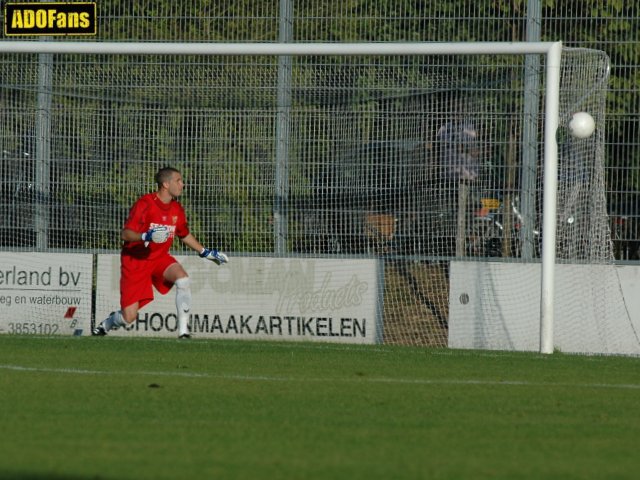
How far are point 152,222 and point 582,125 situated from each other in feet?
14.2

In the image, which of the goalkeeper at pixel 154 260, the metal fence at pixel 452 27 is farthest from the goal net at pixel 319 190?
the goalkeeper at pixel 154 260

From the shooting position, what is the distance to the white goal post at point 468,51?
1314cm

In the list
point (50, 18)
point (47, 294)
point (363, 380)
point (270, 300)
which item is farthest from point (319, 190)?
point (363, 380)

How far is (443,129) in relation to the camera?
1535cm

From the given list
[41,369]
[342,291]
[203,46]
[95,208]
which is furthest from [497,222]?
[41,369]

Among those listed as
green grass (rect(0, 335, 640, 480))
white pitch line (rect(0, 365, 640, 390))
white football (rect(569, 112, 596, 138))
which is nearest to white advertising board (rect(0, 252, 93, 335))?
green grass (rect(0, 335, 640, 480))

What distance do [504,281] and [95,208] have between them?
16.1 ft

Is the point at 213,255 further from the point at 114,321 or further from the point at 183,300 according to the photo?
the point at 114,321

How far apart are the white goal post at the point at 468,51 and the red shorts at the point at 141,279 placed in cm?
211

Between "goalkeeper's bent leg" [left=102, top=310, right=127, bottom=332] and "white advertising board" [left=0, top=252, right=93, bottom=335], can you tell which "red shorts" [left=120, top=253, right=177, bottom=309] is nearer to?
"goalkeeper's bent leg" [left=102, top=310, right=127, bottom=332]

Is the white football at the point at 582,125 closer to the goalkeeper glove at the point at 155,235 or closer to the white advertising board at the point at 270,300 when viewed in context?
the white advertising board at the point at 270,300

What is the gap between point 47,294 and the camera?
52.9ft

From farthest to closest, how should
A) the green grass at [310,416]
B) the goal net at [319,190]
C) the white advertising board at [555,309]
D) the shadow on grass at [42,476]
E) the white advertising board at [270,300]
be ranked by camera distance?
the white advertising board at [270,300] < the goal net at [319,190] < the white advertising board at [555,309] < the green grass at [310,416] < the shadow on grass at [42,476]

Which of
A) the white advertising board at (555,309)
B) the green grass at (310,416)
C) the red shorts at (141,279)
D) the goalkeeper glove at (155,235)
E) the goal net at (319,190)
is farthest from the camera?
the goal net at (319,190)
